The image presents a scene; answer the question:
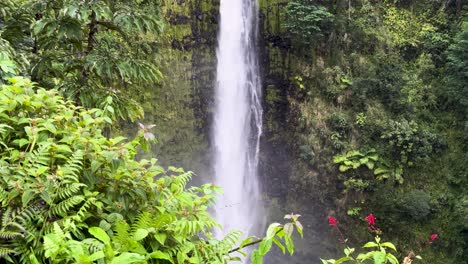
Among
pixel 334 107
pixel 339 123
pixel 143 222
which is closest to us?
pixel 143 222

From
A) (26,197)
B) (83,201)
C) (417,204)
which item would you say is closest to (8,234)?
(26,197)

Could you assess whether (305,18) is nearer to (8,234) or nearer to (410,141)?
(410,141)

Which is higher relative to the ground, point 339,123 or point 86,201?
point 86,201

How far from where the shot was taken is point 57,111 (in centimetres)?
219

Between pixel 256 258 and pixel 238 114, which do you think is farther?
pixel 238 114

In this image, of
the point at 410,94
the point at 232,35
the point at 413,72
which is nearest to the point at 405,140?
the point at 410,94

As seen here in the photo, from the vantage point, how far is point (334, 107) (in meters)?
14.4

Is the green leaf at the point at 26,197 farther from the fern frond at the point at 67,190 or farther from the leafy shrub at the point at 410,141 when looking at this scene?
the leafy shrub at the point at 410,141

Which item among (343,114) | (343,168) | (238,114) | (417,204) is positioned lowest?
(417,204)

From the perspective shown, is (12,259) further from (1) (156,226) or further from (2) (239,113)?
(2) (239,113)

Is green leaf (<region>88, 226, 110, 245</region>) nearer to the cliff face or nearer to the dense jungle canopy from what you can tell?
the dense jungle canopy

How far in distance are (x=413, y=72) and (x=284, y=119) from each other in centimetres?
555

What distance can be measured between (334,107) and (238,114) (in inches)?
161

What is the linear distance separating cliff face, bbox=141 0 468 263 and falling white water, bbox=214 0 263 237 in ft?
1.37
